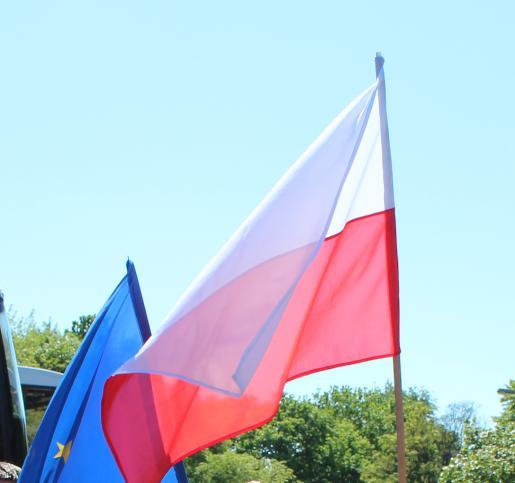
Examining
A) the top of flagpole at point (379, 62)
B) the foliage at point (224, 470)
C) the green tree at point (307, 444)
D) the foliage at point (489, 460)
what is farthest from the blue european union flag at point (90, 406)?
the green tree at point (307, 444)

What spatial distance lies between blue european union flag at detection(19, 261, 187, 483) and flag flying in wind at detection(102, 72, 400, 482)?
881mm

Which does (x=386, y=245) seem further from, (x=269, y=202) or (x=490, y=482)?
(x=490, y=482)

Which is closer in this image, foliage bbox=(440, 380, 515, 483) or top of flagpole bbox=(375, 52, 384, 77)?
top of flagpole bbox=(375, 52, 384, 77)

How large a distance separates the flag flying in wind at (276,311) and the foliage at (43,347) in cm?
3732

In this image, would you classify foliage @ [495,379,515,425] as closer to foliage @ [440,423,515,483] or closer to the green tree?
foliage @ [440,423,515,483]

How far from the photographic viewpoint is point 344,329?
5586 millimetres

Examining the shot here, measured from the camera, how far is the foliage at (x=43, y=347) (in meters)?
43.7

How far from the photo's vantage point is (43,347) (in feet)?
154

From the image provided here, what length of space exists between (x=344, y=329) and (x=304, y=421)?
60.8 meters

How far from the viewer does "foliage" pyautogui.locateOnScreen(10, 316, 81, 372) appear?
1719 inches

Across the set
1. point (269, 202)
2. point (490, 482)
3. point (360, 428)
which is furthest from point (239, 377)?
point (360, 428)

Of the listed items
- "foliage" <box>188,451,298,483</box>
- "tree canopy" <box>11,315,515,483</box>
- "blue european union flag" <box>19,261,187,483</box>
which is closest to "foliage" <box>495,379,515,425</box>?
"tree canopy" <box>11,315,515,483</box>

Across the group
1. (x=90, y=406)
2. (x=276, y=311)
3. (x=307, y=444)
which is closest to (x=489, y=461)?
(x=90, y=406)

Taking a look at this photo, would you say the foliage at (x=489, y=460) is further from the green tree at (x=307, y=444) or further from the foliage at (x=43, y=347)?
the green tree at (x=307, y=444)
